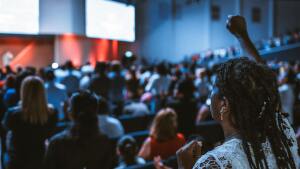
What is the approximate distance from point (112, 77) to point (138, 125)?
1.02m

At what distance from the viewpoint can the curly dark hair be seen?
1194 mm

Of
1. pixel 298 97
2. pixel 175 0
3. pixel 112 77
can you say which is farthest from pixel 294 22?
pixel 112 77

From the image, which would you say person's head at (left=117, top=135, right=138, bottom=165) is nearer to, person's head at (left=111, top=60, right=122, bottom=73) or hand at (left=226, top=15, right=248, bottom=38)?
hand at (left=226, top=15, right=248, bottom=38)

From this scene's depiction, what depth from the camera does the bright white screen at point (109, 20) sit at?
3.33 m

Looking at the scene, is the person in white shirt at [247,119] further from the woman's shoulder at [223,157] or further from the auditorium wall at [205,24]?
the auditorium wall at [205,24]

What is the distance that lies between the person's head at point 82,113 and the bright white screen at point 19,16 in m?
0.52

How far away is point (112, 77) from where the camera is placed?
21.1ft

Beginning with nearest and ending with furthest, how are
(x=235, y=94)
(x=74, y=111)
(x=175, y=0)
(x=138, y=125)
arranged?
(x=235, y=94)
(x=74, y=111)
(x=138, y=125)
(x=175, y=0)

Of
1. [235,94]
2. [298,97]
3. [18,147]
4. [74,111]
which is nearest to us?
[235,94]

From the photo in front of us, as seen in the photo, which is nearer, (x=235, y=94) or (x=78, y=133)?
(x=235, y=94)

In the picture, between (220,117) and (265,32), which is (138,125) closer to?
(220,117)

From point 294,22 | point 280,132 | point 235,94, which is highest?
point 294,22

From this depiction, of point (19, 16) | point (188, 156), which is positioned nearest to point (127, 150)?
point (19, 16)

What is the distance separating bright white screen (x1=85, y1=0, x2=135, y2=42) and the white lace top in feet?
7.45
